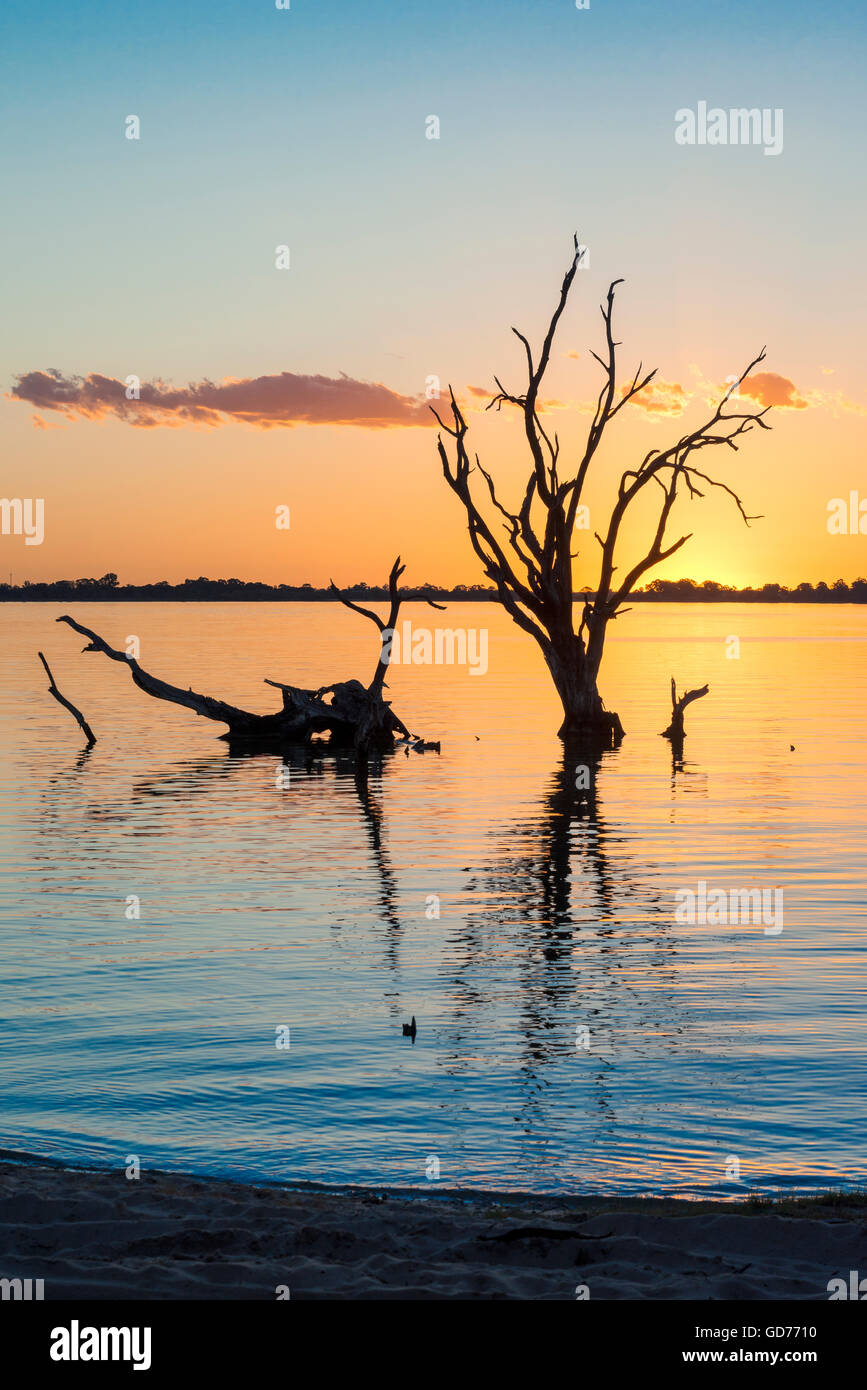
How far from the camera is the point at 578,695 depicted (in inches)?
1575

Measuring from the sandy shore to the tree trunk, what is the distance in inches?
1201

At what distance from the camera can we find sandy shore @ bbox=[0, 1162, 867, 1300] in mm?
6766

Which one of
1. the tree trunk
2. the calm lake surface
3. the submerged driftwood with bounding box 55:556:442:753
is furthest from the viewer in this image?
the submerged driftwood with bounding box 55:556:442:753

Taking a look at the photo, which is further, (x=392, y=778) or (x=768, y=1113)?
(x=392, y=778)

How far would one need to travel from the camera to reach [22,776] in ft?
113

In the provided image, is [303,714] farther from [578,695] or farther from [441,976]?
[441,976]

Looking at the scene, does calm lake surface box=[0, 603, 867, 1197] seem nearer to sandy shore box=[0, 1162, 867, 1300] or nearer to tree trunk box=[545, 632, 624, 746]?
sandy shore box=[0, 1162, 867, 1300]

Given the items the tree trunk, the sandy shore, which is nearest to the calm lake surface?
the sandy shore

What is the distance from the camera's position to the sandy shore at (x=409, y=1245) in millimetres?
6766

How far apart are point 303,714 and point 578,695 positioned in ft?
27.8

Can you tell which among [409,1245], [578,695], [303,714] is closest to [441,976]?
[409,1245]
